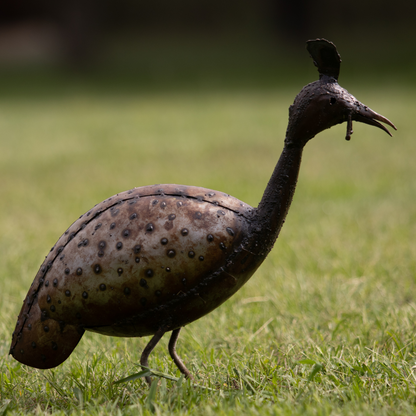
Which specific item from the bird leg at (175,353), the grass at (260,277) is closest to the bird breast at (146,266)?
the bird leg at (175,353)

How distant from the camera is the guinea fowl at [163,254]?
6.98 feet

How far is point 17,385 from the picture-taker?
248cm

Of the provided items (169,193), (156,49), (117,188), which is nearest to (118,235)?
(169,193)

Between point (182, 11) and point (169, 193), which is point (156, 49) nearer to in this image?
point (182, 11)

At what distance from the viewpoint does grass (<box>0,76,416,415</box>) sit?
2.29 meters

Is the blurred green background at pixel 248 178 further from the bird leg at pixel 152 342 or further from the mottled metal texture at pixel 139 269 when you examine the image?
the mottled metal texture at pixel 139 269

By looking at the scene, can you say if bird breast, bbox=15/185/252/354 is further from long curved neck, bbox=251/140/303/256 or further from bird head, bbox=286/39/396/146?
bird head, bbox=286/39/396/146

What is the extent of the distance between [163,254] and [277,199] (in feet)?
1.75

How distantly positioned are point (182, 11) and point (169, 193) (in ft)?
75.5

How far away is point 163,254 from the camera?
83.3 inches

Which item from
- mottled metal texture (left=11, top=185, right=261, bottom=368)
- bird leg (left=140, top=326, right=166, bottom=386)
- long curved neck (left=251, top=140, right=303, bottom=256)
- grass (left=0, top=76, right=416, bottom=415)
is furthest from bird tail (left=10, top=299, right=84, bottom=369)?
long curved neck (left=251, top=140, right=303, bottom=256)

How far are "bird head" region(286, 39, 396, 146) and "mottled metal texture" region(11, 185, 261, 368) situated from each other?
0.43 metres

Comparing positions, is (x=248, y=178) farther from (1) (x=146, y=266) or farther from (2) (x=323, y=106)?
(1) (x=146, y=266)

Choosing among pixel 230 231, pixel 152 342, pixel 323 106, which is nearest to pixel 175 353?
pixel 152 342
